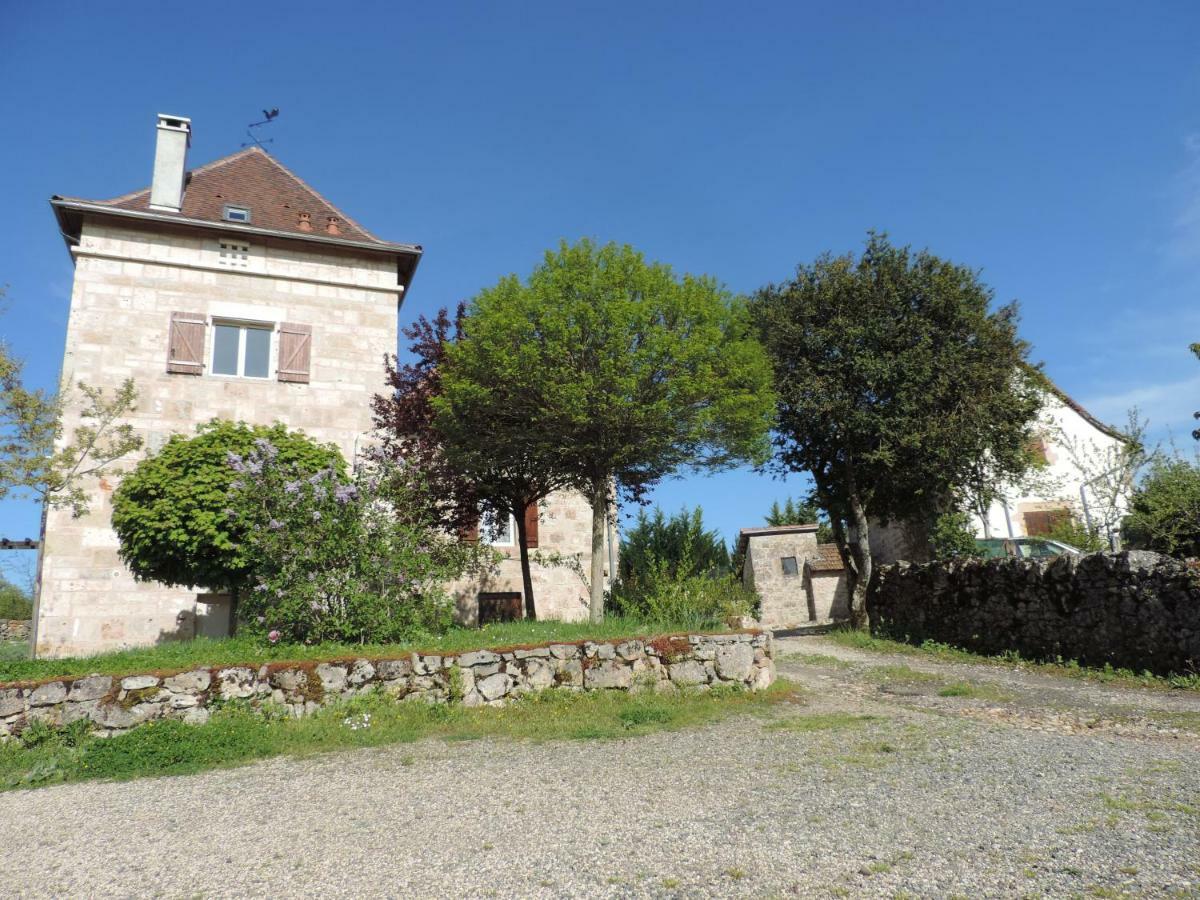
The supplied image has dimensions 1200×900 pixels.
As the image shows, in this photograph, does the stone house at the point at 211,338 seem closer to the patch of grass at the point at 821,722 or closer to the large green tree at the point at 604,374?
the large green tree at the point at 604,374

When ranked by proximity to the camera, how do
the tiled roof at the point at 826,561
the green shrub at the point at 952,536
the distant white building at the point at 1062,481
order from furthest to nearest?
the tiled roof at the point at 826,561 → the distant white building at the point at 1062,481 → the green shrub at the point at 952,536

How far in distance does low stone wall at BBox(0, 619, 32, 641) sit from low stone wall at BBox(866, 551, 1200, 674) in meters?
23.3

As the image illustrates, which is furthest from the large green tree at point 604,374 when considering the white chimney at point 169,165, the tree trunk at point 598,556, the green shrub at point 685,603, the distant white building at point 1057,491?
the distant white building at point 1057,491

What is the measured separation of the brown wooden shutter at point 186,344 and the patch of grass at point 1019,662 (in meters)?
14.6

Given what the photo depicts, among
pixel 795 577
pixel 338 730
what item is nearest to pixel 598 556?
pixel 338 730

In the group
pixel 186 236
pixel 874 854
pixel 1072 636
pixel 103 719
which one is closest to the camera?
pixel 874 854

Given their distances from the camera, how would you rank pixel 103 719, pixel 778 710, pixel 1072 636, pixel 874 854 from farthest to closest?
pixel 1072 636 → pixel 778 710 → pixel 103 719 → pixel 874 854

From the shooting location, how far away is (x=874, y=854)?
11.8 feet

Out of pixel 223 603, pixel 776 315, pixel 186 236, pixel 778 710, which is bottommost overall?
pixel 778 710

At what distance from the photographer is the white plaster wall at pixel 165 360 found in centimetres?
1406

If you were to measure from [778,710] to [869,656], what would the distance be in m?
5.47

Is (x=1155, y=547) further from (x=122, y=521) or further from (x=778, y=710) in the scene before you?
(x=122, y=521)

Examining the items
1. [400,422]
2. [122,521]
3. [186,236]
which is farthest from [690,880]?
[186,236]

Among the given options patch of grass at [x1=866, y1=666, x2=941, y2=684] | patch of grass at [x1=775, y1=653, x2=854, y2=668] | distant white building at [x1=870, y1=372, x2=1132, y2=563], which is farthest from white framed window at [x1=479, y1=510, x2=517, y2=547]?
distant white building at [x1=870, y1=372, x2=1132, y2=563]
